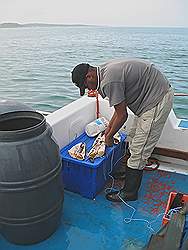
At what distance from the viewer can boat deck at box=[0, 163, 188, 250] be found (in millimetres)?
1853

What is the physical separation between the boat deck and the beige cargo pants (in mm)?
357

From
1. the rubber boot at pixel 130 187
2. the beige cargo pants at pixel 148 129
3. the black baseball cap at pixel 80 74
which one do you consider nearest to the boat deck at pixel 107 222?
the rubber boot at pixel 130 187

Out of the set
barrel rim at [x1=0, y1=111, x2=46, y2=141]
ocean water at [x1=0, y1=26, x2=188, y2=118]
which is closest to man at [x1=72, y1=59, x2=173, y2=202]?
barrel rim at [x1=0, y1=111, x2=46, y2=141]

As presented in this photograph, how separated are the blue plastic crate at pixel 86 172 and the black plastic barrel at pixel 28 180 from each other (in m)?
0.39

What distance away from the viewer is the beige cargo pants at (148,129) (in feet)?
6.64

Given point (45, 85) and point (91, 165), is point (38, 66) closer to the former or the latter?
point (45, 85)

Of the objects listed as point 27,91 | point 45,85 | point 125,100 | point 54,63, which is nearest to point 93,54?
point 54,63

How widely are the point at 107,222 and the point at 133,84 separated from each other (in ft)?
3.33

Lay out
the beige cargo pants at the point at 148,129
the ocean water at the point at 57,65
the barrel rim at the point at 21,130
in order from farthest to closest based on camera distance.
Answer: the ocean water at the point at 57,65
the beige cargo pants at the point at 148,129
the barrel rim at the point at 21,130

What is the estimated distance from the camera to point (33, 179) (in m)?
1.60

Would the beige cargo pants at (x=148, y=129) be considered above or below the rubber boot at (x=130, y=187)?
above

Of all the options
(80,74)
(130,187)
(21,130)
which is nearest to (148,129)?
(130,187)

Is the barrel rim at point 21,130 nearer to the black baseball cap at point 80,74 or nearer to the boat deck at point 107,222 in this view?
the black baseball cap at point 80,74

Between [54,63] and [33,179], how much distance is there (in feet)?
37.9
